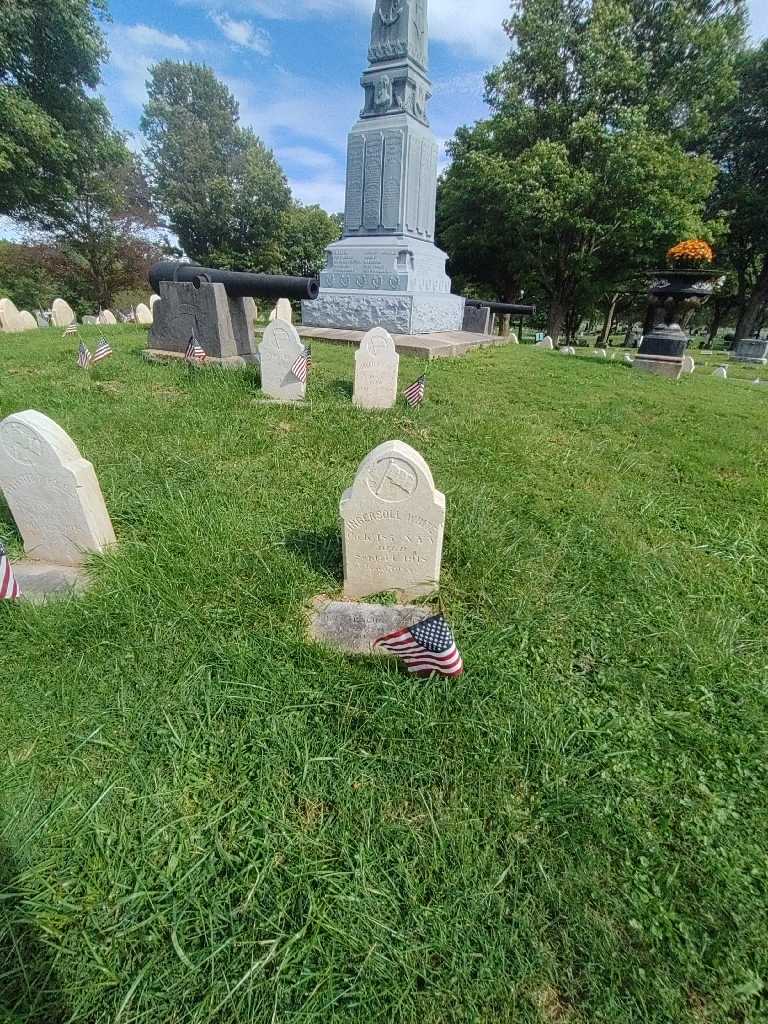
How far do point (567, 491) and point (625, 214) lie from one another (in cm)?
1956

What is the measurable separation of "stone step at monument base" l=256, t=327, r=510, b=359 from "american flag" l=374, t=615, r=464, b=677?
314 inches

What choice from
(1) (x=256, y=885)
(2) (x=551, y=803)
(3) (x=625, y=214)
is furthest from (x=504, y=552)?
(3) (x=625, y=214)

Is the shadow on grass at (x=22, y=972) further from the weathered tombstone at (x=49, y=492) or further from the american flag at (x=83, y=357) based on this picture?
the american flag at (x=83, y=357)

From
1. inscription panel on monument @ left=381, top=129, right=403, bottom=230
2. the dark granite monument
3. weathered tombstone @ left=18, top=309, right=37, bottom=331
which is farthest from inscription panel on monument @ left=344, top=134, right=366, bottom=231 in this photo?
weathered tombstone @ left=18, top=309, right=37, bottom=331

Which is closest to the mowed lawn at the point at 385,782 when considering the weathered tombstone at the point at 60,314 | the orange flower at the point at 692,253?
the orange flower at the point at 692,253

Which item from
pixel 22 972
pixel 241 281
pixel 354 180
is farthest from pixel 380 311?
pixel 22 972

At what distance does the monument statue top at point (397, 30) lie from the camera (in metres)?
10.7

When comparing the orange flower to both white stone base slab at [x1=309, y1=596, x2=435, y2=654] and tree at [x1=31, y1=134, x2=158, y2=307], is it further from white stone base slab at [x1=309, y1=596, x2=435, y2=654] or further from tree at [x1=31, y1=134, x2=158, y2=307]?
tree at [x1=31, y1=134, x2=158, y2=307]

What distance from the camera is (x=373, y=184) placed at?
1137 centimetres

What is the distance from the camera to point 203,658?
214 centimetres

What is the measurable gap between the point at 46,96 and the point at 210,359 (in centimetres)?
1775

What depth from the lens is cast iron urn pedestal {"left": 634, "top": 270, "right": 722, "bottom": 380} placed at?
9516 mm

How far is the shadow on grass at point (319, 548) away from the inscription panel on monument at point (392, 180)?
11129 mm

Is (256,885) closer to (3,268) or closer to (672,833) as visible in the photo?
(672,833)
